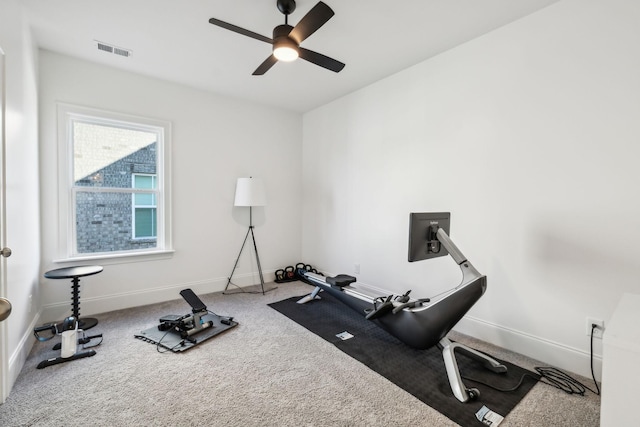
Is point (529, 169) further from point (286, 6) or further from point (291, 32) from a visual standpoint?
point (286, 6)

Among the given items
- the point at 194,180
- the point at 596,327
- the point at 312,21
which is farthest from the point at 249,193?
the point at 596,327

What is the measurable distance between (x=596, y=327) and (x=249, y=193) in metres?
3.65

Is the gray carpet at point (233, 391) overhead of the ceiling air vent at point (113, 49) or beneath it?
beneath

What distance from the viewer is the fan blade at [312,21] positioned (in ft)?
5.84

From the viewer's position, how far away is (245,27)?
8.20 feet

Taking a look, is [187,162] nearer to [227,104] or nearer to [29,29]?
[227,104]

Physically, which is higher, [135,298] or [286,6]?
[286,6]

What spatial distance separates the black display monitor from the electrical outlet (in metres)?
1.07

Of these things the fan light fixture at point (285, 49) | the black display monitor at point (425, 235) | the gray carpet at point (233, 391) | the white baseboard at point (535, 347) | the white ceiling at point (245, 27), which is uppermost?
the white ceiling at point (245, 27)

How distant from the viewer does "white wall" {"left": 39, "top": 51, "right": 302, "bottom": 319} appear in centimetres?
299

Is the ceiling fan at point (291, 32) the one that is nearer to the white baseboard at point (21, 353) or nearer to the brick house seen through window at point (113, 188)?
the brick house seen through window at point (113, 188)

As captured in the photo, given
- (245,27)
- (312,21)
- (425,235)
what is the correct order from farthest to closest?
(245,27)
(425,235)
(312,21)

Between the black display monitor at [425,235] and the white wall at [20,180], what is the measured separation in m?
2.68

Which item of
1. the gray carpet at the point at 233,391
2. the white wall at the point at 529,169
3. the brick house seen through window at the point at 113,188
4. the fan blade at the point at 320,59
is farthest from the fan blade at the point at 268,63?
the gray carpet at the point at 233,391
